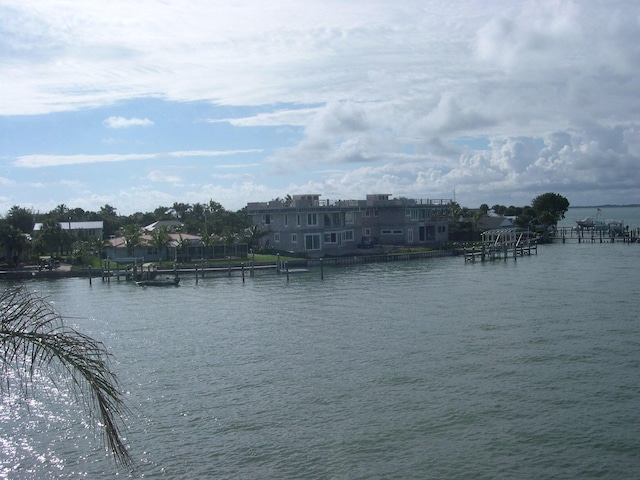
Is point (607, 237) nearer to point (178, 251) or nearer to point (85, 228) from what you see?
point (178, 251)

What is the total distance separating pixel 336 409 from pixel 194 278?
45708 millimetres

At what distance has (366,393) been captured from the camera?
22922 mm

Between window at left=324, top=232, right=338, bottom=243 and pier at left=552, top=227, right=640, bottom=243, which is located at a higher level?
window at left=324, top=232, right=338, bottom=243

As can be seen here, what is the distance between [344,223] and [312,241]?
7.24 meters

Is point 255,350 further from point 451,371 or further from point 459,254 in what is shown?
point 459,254

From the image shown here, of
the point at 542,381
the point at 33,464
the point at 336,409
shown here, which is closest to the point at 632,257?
the point at 542,381

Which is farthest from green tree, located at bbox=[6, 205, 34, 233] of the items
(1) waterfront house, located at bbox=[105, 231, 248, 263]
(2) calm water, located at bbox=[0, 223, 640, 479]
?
(2) calm water, located at bbox=[0, 223, 640, 479]

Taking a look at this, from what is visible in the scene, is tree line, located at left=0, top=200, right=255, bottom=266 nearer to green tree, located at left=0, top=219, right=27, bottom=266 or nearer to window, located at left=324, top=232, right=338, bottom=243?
green tree, located at left=0, top=219, right=27, bottom=266

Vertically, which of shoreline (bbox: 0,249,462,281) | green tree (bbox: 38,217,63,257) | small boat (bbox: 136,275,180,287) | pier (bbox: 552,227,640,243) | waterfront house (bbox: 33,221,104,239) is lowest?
small boat (bbox: 136,275,180,287)

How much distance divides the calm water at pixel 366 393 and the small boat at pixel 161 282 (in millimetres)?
15022

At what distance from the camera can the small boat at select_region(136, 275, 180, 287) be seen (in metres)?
59.7

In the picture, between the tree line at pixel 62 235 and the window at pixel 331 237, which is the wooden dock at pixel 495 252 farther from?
the tree line at pixel 62 235

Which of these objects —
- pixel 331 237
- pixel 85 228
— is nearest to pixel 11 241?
pixel 85 228

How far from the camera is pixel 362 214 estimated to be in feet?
297
